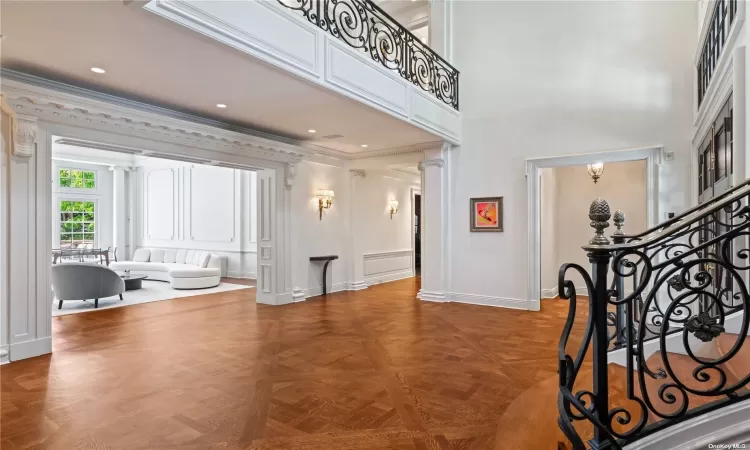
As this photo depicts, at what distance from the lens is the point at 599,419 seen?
1.75m

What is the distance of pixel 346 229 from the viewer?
8.47 meters

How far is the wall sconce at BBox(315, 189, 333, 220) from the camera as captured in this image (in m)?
7.80

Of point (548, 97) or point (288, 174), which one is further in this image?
point (288, 174)

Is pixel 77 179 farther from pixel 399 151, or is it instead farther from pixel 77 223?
pixel 399 151

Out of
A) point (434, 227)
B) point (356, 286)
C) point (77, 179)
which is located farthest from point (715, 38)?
point (77, 179)

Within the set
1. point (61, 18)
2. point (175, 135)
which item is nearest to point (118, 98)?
point (175, 135)

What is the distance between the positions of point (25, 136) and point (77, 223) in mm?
9526

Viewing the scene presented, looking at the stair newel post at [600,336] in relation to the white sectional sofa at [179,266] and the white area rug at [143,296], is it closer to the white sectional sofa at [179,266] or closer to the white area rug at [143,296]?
the white area rug at [143,296]

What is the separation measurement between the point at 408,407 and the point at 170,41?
339cm

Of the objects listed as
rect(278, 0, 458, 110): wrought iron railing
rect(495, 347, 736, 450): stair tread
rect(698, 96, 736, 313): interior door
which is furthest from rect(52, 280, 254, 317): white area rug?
rect(698, 96, 736, 313): interior door

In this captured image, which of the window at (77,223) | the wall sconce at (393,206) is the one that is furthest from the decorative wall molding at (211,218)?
the wall sconce at (393,206)

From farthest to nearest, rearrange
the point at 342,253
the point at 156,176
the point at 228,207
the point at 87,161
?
1. the point at 156,176
2. the point at 87,161
3. the point at 228,207
4. the point at 342,253

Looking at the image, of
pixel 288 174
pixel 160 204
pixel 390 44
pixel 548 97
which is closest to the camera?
pixel 390 44

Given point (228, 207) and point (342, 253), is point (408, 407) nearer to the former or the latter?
point (342, 253)
